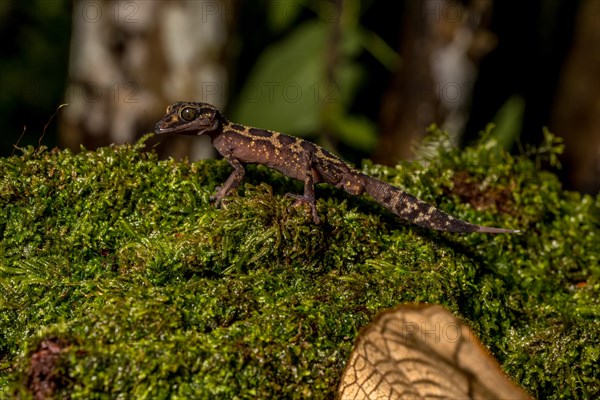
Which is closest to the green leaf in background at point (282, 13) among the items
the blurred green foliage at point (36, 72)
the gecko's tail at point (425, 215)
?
the blurred green foliage at point (36, 72)

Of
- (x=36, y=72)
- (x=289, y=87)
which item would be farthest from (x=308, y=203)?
(x=36, y=72)

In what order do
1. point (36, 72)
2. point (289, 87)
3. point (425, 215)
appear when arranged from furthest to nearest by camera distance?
point (36, 72) < point (289, 87) < point (425, 215)

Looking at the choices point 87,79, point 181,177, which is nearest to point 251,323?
point 181,177

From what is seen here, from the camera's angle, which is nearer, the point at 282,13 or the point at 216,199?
the point at 216,199

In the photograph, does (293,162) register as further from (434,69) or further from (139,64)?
(434,69)

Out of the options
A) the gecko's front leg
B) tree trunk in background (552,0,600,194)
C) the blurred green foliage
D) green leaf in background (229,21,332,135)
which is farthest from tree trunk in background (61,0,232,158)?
tree trunk in background (552,0,600,194)

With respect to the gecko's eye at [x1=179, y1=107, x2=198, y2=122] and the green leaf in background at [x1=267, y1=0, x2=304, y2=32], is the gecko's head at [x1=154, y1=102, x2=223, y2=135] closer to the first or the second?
the gecko's eye at [x1=179, y1=107, x2=198, y2=122]

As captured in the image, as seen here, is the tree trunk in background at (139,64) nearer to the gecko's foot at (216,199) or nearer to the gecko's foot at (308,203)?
the gecko's foot at (216,199)

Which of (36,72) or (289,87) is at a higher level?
(289,87)

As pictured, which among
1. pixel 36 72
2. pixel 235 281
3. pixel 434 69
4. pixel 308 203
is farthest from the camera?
pixel 36 72
